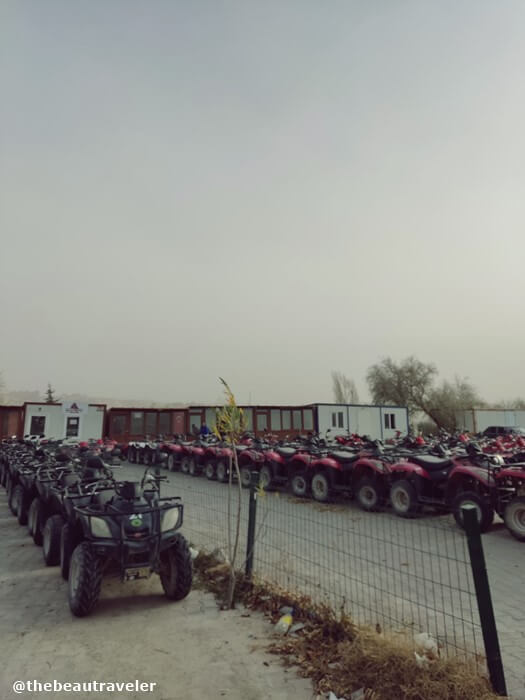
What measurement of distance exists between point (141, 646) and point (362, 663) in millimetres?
1688

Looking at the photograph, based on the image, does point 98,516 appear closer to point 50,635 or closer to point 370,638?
point 50,635

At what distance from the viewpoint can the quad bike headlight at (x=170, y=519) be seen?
4.47 meters

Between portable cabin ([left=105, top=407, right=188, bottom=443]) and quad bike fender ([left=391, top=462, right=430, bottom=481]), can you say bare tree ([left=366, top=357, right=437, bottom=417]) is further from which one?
quad bike fender ([left=391, top=462, right=430, bottom=481])

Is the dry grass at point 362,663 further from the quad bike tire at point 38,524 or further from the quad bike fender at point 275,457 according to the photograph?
the quad bike fender at point 275,457

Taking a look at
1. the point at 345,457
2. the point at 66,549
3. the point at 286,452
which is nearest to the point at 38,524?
the point at 66,549

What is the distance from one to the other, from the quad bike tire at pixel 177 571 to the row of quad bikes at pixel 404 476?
100 centimetres

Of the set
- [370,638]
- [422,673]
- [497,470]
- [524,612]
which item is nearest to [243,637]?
[370,638]

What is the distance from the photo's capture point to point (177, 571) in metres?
4.46

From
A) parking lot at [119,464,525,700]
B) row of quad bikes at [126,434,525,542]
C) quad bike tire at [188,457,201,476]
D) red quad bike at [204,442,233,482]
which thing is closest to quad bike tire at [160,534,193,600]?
parking lot at [119,464,525,700]

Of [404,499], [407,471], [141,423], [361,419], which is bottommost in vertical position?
[404,499]

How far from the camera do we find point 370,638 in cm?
330

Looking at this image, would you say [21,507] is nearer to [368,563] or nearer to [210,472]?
[368,563]

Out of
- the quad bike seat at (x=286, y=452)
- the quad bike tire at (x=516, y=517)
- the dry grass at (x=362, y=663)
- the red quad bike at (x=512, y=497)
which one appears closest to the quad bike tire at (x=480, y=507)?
the red quad bike at (x=512, y=497)

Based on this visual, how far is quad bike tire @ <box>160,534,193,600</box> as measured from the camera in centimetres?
445
